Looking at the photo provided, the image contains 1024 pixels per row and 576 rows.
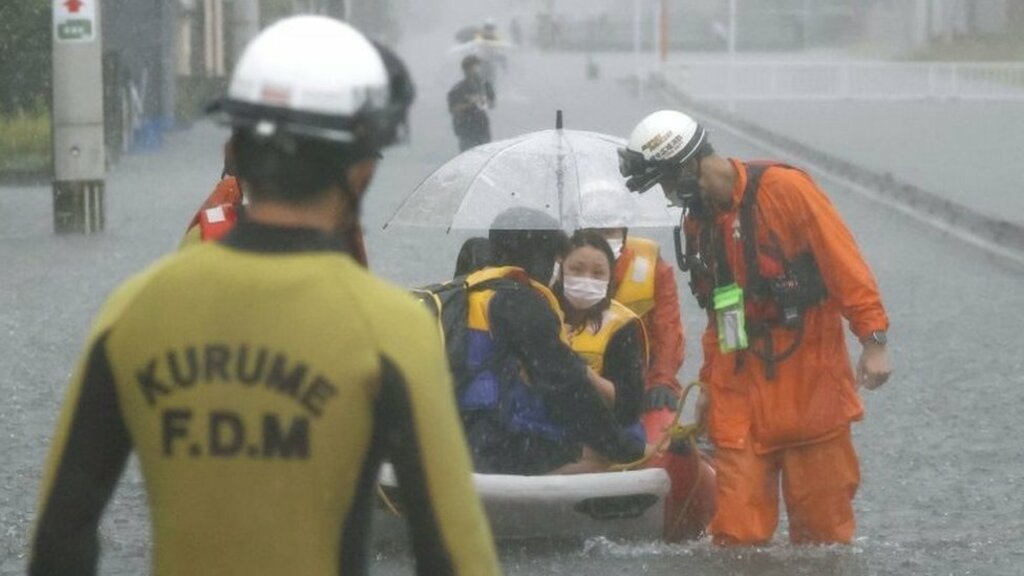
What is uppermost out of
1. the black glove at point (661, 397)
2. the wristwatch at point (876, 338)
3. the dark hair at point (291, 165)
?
the dark hair at point (291, 165)

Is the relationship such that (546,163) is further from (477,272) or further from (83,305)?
(83,305)

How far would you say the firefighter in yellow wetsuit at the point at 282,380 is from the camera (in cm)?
298

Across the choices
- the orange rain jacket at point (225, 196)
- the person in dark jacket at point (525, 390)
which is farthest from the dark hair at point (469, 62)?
the orange rain jacket at point (225, 196)

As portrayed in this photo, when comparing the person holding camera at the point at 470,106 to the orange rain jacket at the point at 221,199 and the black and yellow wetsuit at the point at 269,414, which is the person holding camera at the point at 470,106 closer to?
the orange rain jacket at the point at 221,199

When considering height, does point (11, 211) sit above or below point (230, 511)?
below

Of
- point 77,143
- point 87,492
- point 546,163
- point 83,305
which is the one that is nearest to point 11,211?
point 77,143

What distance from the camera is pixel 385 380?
9.71 ft

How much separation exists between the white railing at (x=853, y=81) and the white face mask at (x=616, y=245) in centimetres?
4106

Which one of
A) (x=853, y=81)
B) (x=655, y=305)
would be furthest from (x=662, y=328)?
(x=853, y=81)

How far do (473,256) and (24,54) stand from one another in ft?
86.8

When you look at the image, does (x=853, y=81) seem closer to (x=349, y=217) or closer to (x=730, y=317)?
(x=730, y=317)

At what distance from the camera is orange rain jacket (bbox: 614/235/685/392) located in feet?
28.9

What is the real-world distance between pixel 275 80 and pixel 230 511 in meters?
0.58

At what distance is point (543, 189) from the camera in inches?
353
